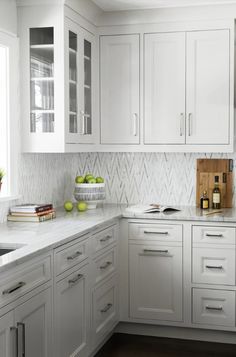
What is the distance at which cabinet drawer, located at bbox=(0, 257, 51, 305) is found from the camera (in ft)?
8.15

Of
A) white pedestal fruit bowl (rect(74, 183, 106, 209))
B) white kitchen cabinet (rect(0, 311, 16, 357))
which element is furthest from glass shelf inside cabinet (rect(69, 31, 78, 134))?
white kitchen cabinet (rect(0, 311, 16, 357))

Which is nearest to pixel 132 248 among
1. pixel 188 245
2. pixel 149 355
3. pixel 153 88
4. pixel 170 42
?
pixel 188 245

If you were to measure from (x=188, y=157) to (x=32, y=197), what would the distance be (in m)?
1.34

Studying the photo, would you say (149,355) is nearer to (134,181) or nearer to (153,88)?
(134,181)

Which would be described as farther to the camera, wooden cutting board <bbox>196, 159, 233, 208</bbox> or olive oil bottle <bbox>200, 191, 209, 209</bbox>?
wooden cutting board <bbox>196, 159, 233, 208</bbox>

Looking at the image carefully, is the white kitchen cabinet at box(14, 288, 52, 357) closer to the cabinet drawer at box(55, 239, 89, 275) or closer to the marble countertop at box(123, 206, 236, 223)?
the cabinet drawer at box(55, 239, 89, 275)

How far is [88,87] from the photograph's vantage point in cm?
444

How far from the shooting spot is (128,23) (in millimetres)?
4555

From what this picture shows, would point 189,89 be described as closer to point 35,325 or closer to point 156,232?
point 156,232

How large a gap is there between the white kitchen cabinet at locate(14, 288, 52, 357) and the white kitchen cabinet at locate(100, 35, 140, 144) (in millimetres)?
1933

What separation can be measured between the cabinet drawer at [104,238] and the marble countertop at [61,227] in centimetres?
6

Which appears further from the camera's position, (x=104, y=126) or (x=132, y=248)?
(x=104, y=126)

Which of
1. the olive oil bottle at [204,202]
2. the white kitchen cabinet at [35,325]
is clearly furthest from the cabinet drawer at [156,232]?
the white kitchen cabinet at [35,325]

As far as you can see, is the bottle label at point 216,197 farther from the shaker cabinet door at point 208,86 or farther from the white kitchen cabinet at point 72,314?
the white kitchen cabinet at point 72,314
